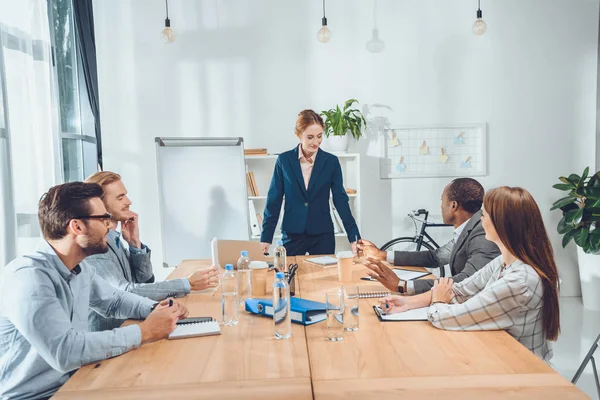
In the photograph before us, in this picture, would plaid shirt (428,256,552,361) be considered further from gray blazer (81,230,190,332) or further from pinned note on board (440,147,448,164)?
pinned note on board (440,147,448,164)

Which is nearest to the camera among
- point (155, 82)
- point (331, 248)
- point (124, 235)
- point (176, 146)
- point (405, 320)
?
point (405, 320)

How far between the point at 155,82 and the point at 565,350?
3816 millimetres

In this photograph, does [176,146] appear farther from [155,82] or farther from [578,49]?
[578,49]

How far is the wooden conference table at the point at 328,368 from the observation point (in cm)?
116

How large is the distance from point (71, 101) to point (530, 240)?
349 cm

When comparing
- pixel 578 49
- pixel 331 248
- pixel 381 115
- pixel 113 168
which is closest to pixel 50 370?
pixel 331 248

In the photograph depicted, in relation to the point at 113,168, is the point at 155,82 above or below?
above

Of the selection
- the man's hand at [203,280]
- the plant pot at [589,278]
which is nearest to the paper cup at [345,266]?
the man's hand at [203,280]

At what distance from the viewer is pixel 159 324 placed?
1528 mm

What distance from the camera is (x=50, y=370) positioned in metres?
1.42

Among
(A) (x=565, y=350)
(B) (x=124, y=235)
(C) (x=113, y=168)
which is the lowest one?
(A) (x=565, y=350)

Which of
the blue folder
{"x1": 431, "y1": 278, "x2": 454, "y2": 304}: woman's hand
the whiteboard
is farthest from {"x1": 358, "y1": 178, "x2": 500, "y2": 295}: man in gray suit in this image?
the whiteboard

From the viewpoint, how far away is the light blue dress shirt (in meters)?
1.30

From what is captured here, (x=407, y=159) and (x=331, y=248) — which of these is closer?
A: (x=331, y=248)
